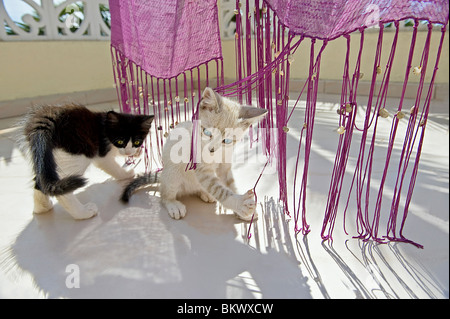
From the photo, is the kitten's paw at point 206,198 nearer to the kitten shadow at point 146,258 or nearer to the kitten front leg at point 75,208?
the kitten shadow at point 146,258

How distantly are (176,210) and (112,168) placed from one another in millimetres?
366

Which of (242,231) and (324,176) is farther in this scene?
(324,176)

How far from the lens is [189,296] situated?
617 millimetres

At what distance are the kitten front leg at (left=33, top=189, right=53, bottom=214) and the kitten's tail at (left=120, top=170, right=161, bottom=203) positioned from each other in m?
0.21

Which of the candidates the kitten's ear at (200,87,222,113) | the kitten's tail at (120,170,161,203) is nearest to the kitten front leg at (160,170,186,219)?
the kitten's tail at (120,170,161,203)

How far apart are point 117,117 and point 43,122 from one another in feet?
0.67

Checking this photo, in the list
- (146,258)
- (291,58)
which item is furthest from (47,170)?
(291,58)

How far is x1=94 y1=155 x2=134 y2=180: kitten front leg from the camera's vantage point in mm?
1102

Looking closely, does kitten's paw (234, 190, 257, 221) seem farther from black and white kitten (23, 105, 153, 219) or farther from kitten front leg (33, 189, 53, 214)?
kitten front leg (33, 189, 53, 214)

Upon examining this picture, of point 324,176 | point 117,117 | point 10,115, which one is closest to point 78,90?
point 10,115

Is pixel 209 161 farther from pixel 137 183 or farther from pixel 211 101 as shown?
Result: pixel 137 183

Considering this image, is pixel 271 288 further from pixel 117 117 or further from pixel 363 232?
pixel 117 117
